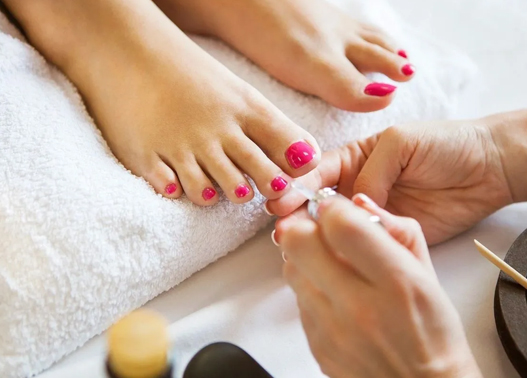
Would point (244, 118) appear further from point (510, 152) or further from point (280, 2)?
point (510, 152)

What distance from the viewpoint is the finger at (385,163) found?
2.20ft

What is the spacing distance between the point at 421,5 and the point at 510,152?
0.46 meters

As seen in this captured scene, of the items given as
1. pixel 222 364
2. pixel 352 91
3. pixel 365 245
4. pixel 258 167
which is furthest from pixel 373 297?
pixel 352 91

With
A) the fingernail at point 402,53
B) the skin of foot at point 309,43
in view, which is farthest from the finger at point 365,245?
the fingernail at point 402,53

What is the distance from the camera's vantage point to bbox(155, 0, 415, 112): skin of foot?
2.53 feet

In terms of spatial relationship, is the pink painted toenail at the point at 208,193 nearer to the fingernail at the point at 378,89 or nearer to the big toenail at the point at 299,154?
the big toenail at the point at 299,154

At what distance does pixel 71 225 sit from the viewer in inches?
22.9

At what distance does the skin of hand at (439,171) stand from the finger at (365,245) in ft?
0.91

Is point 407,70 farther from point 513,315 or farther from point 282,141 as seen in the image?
point 513,315

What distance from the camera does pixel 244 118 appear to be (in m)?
0.72

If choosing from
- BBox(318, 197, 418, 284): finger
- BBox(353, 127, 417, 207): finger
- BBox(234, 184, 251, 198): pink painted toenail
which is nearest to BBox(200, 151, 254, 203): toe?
BBox(234, 184, 251, 198): pink painted toenail

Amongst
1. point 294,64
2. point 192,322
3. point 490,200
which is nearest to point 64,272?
point 192,322

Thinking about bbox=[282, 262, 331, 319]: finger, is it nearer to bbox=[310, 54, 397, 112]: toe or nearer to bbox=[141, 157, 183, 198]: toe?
bbox=[141, 157, 183, 198]: toe

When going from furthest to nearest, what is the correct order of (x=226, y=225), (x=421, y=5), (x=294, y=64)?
(x=421, y=5), (x=294, y=64), (x=226, y=225)
